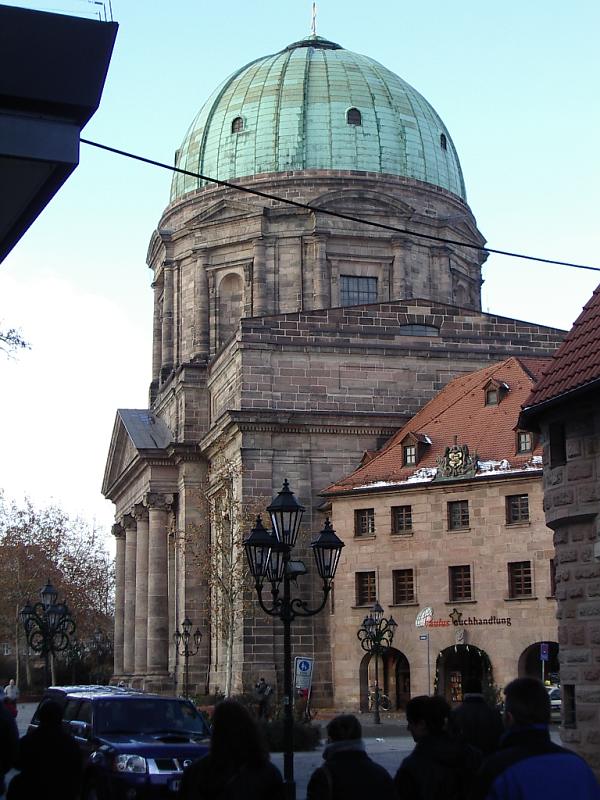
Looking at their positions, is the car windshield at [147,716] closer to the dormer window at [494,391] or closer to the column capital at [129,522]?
the dormer window at [494,391]

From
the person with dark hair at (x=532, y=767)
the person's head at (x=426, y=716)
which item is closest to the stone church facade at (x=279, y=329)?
the person's head at (x=426, y=716)

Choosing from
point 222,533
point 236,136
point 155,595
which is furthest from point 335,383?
point 236,136

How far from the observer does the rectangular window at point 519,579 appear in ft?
151

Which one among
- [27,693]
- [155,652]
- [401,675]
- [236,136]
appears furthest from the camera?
[27,693]

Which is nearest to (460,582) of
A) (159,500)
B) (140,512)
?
(159,500)

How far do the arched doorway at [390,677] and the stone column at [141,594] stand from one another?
18731mm

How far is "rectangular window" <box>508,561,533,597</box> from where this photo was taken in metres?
46.2

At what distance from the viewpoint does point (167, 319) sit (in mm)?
72000

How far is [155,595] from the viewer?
64312 mm

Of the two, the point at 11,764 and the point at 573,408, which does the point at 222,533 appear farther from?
the point at 11,764

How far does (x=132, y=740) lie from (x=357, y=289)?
1951 inches

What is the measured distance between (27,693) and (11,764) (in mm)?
74331

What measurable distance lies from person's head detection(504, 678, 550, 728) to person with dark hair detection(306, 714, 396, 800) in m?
1.65

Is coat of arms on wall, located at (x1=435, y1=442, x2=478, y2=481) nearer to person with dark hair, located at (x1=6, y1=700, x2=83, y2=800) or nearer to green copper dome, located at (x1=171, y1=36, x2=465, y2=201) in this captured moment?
green copper dome, located at (x1=171, y1=36, x2=465, y2=201)
